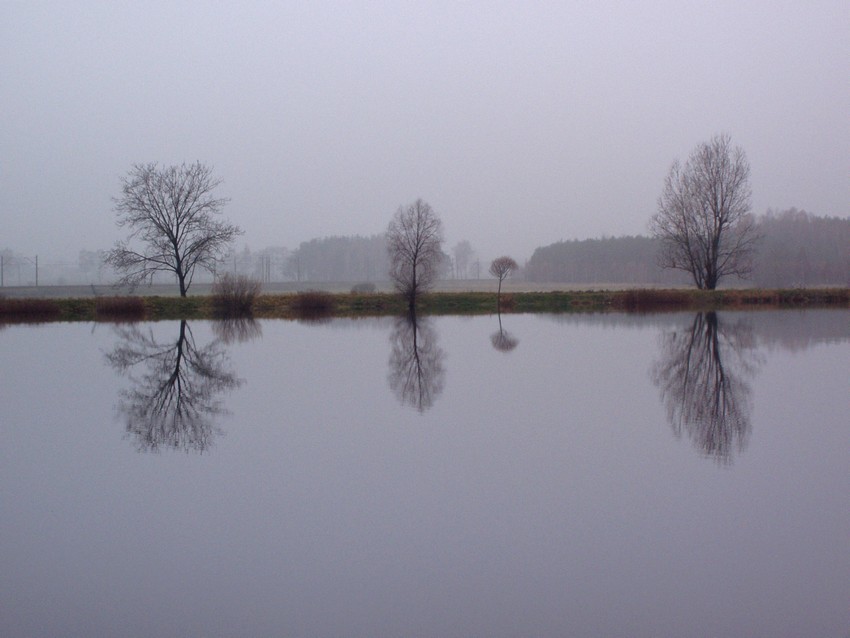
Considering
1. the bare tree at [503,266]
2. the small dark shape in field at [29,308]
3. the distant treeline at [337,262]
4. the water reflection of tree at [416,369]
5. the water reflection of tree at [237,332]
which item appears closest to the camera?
the water reflection of tree at [416,369]

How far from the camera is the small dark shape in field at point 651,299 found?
120 feet

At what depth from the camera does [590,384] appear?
34.5 feet

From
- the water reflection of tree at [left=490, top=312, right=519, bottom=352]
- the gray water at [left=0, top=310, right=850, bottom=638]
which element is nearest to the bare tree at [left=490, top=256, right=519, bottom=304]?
the water reflection of tree at [left=490, top=312, right=519, bottom=352]

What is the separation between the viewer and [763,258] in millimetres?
69688

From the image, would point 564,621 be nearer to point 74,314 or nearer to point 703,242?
point 74,314

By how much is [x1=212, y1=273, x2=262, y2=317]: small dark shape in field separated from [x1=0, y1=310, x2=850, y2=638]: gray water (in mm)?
21257

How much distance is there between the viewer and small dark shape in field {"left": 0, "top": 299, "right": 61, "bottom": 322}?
3388 centimetres

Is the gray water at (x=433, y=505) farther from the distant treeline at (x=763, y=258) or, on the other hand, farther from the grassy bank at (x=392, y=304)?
the distant treeline at (x=763, y=258)

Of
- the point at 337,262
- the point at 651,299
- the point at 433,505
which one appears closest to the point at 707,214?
the point at 651,299

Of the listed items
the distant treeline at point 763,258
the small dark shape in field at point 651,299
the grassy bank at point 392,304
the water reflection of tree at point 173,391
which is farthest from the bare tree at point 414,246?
the distant treeline at point 763,258

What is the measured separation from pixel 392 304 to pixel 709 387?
2768 centimetres

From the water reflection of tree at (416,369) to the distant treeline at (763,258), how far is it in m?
48.4

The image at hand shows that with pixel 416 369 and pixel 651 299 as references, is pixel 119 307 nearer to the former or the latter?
pixel 416 369

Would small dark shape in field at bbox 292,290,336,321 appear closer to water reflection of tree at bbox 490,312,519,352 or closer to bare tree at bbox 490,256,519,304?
bare tree at bbox 490,256,519,304
